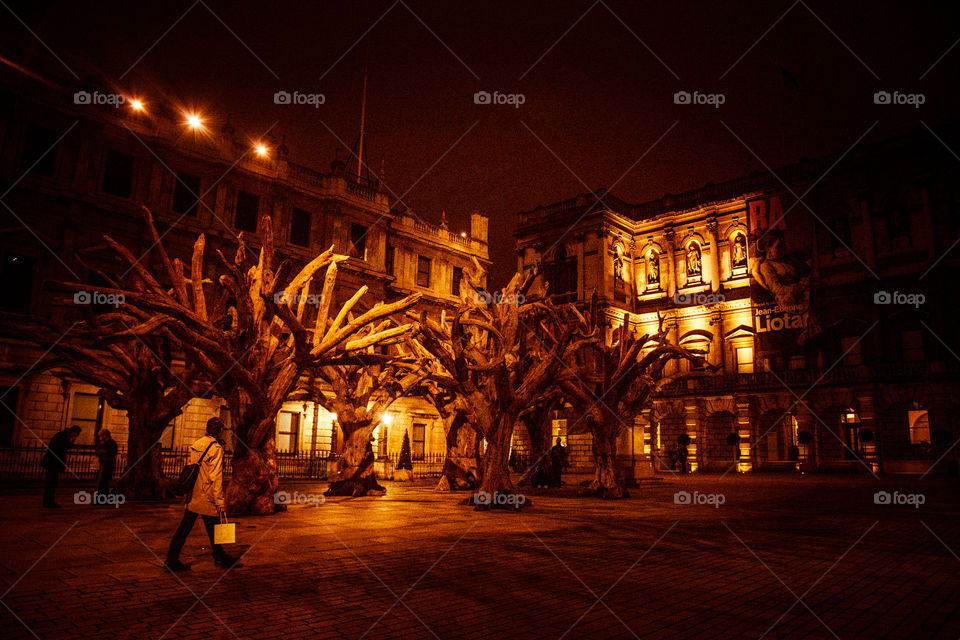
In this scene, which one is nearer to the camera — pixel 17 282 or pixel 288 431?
pixel 17 282

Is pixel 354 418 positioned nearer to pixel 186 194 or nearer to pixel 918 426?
pixel 186 194

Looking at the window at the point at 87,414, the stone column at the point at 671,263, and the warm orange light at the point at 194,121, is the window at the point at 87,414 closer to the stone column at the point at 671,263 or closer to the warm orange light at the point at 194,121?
the warm orange light at the point at 194,121

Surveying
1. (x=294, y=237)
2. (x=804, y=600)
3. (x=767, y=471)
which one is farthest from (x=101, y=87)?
→ (x=767, y=471)

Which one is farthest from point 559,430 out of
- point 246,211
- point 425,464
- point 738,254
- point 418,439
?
point 246,211

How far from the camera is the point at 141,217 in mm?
19188

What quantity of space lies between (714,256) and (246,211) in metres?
33.4

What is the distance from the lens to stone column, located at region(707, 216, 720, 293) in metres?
44.4

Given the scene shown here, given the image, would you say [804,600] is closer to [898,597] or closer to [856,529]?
[898,597]

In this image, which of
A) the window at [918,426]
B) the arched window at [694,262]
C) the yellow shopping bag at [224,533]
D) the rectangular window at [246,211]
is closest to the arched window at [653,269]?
the arched window at [694,262]

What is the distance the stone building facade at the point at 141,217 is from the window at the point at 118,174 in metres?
0.05

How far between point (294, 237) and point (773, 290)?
31.4 meters

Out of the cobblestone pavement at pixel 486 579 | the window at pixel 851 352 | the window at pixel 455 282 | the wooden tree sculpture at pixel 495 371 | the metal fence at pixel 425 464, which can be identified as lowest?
the metal fence at pixel 425 464

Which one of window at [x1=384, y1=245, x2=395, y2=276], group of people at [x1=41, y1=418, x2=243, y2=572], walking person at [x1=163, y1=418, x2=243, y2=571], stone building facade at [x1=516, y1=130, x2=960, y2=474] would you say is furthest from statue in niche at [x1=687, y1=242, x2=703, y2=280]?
walking person at [x1=163, y1=418, x2=243, y2=571]

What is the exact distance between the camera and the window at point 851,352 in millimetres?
36344
